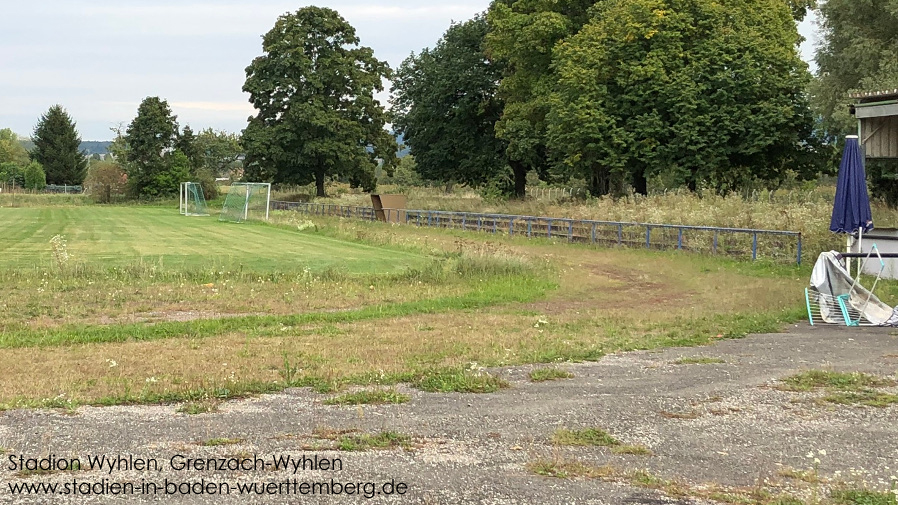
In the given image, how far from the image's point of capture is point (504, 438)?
6320 millimetres

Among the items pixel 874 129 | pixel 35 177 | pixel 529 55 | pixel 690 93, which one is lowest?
pixel 35 177

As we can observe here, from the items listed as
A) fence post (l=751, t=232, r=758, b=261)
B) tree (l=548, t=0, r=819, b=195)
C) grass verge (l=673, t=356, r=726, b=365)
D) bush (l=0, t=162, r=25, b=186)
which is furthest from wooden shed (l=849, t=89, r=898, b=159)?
bush (l=0, t=162, r=25, b=186)

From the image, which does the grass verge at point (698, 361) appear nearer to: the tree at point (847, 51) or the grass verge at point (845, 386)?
the grass verge at point (845, 386)

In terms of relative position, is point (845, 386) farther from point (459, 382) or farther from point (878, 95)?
point (878, 95)

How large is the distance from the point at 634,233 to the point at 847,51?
14237mm

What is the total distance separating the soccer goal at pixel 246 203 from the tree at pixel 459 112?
11.8 metres

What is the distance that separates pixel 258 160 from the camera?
65062 mm

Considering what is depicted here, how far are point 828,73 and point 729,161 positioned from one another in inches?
244

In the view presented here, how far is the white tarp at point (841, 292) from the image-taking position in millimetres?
13516

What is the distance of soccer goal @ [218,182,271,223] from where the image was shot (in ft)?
167

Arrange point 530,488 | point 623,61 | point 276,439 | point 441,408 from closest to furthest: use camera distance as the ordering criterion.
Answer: point 530,488
point 276,439
point 441,408
point 623,61

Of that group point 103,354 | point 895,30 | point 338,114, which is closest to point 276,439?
point 103,354

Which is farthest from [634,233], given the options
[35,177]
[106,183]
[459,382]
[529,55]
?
[35,177]

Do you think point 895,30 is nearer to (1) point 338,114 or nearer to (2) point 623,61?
(2) point 623,61
